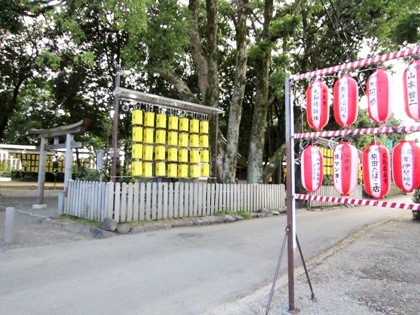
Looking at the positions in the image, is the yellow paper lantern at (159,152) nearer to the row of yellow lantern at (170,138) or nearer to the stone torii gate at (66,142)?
the row of yellow lantern at (170,138)

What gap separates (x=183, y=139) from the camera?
11.6 metres

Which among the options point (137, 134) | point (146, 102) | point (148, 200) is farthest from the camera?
point (146, 102)

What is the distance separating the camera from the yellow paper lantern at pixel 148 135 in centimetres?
1048

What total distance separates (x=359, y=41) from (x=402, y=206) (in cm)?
1754

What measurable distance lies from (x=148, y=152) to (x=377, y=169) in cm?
737

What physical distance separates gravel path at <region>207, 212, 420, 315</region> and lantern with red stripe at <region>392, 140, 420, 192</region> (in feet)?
5.48

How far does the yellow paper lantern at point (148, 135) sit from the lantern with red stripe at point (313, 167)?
257 inches

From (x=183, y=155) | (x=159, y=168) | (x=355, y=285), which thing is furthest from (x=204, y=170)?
(x=355, y=285)

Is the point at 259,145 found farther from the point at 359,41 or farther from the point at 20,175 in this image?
the point at 20,175

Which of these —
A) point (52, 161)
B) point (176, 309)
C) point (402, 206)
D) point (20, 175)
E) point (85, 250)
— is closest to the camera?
point (402, 206)

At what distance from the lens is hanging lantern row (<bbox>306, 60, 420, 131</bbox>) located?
12.3 feet

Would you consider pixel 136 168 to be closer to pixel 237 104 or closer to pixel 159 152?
pixel 159 152

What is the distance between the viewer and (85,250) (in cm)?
726

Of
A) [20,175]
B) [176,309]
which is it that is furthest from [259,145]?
[20,175]
